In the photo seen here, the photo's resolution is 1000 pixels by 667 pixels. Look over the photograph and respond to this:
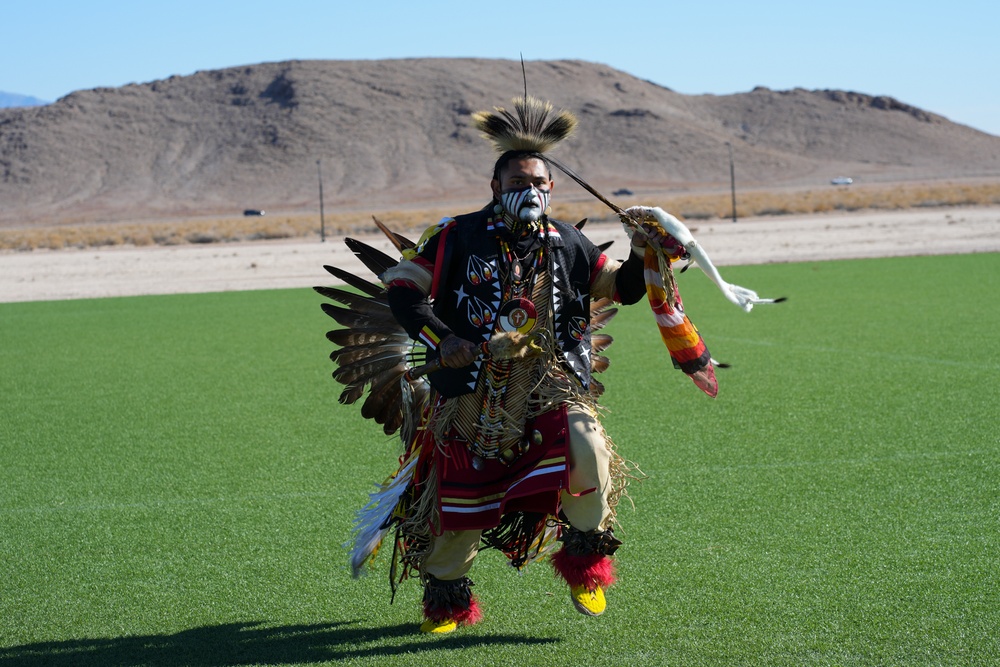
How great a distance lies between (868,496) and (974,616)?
1.55 metres

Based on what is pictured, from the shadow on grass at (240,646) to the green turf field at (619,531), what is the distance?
0.03 feet

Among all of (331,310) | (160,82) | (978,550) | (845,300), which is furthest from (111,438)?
(160,82)

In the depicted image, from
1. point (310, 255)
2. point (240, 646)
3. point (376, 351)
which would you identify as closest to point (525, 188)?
point (376, 351)

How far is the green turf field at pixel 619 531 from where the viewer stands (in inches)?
155

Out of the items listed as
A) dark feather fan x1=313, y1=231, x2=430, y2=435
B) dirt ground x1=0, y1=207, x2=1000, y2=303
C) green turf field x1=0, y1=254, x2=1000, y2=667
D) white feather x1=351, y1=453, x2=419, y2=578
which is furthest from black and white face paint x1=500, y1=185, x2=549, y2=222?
dirt ground x1=0, y1=207, x2=1000, y2=303

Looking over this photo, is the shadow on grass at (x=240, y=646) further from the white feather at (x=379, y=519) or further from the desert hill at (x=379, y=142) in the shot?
the desert hill at (x=379, y=142)

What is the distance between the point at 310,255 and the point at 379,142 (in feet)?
235

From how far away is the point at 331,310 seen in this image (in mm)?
4578

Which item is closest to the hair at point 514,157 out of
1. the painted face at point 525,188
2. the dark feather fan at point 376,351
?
the painted face at point 525,188

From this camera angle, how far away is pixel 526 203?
12.7ft

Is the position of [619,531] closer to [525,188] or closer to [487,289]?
[487,289]

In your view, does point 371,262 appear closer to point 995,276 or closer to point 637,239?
point 637,239

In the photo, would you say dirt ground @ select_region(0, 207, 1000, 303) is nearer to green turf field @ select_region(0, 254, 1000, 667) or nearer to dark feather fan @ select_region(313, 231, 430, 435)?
green turf field @ select_region(0, 254, 1000, 667)

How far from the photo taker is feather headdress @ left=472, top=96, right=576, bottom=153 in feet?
13.0
